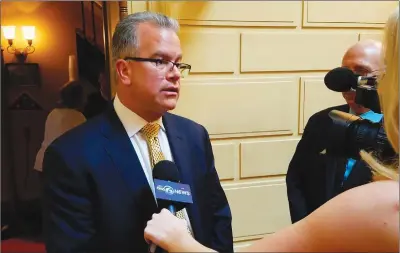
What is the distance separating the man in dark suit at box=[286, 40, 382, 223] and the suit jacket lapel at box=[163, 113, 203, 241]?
1.58 feet

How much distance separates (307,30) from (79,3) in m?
1.20

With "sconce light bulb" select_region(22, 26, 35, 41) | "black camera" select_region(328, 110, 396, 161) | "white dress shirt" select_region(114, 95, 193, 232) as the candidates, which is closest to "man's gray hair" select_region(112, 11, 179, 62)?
"white dress shirt" select_region(114, 95, 193, 232)

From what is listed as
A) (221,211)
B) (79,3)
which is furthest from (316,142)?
(79,3)

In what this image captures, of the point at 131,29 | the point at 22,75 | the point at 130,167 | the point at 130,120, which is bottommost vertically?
the point at 130,167

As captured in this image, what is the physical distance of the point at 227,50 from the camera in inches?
87.2

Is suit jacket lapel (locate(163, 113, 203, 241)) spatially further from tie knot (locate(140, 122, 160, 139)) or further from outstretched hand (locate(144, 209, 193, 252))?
outstretched hand (locate(144, 209, 193, 252))

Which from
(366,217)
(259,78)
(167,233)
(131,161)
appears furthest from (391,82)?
(259,78)

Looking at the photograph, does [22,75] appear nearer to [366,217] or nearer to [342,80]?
[342,80]

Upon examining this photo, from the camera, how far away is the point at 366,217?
2.30 ft

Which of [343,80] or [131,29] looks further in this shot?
[131,29]

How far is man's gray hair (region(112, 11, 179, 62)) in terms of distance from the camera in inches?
54.8

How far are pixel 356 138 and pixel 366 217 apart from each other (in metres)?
0.31

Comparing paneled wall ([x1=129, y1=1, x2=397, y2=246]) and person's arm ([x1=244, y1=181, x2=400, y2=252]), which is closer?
person's arm ([x1=244, y1=181, x2=400, y2=252])

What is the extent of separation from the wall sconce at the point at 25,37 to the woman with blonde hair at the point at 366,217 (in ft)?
5.47
